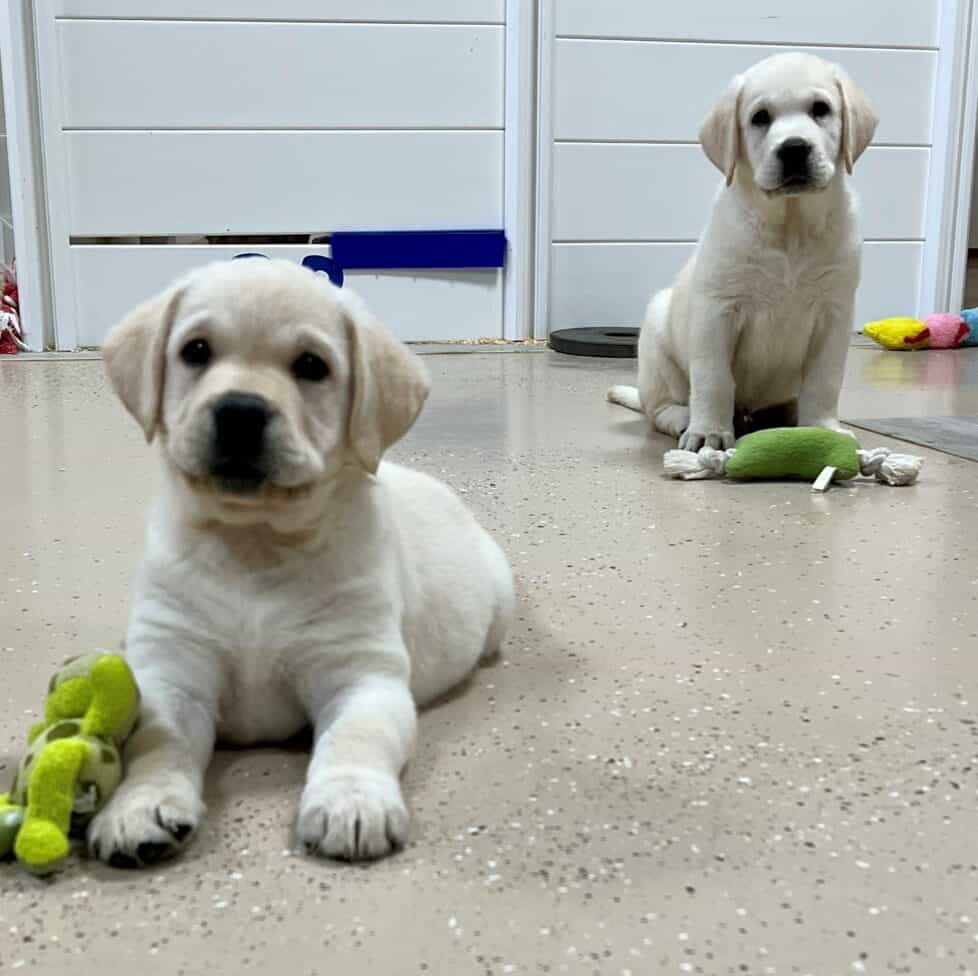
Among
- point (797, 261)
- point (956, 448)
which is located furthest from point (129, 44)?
point (956, 448)

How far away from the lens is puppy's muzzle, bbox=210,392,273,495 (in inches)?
44.2

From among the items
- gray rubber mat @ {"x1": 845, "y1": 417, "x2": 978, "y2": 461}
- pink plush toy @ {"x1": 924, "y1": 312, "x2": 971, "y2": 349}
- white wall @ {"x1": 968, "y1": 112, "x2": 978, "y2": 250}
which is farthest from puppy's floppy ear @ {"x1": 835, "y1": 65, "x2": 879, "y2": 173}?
white wall @ {"x1": 968, "y1": 112, "x2": 978, "y2": 250}

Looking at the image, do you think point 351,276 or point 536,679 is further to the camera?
point 351,276

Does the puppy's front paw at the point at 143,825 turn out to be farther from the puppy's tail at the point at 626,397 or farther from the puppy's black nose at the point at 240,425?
the puppy's tail at the point at 626,397

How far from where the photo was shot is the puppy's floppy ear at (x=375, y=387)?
122cm

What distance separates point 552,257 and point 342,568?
4.17 metres

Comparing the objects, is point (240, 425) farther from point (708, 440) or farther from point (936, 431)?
point (936, 431)

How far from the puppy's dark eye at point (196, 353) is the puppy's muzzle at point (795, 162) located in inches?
75.0

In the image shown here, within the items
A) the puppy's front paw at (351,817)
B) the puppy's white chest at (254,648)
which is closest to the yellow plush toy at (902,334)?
the puppy's white chest at (254,648)

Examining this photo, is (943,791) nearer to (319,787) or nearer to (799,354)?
(319,787)

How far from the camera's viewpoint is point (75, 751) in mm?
1056

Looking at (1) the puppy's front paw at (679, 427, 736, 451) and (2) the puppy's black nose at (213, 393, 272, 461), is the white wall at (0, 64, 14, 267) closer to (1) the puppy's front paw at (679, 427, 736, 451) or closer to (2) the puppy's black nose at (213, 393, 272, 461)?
(1) the puppy's front paw at (679, 427, 736, 451)

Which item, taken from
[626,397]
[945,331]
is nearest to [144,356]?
[626,397]

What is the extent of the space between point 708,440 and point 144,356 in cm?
188
